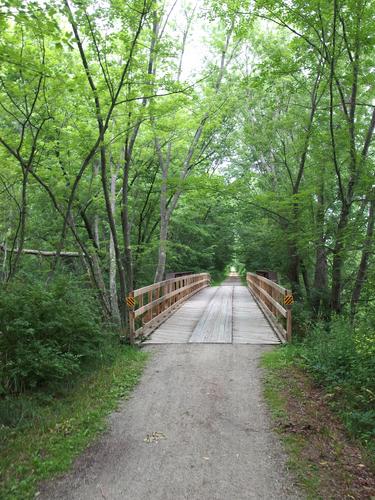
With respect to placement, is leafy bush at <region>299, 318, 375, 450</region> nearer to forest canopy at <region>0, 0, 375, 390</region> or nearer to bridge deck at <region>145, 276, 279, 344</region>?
forest canopy at <region>0, 0, 375, 390</region>

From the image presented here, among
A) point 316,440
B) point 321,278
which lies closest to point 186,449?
point 316,440

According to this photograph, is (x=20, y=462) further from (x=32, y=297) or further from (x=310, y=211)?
(x=310, y=211)

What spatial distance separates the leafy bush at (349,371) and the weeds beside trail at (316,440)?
0.08 metres

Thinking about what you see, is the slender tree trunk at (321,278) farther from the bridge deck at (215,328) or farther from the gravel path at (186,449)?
the gravel path at (186,449)

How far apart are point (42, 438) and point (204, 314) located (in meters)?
8.04

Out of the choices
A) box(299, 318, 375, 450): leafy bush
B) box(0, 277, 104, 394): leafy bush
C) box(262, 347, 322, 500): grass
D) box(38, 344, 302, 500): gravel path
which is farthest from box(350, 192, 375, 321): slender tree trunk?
box(0, 277, 104, 394): leafy bush

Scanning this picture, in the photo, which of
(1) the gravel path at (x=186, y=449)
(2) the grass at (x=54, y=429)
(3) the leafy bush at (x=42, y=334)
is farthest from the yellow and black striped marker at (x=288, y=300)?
(3) the leafy bush at (x=42, y=334)

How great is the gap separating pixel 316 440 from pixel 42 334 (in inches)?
150

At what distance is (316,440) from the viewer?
373 centimetres

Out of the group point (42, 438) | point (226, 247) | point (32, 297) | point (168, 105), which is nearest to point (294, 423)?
point (42, 438)

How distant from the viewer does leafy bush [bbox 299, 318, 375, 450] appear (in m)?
4.00

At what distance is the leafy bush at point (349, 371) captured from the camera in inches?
158

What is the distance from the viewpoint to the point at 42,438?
3.74 m

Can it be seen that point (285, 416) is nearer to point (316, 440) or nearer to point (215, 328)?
point (316, 440)
